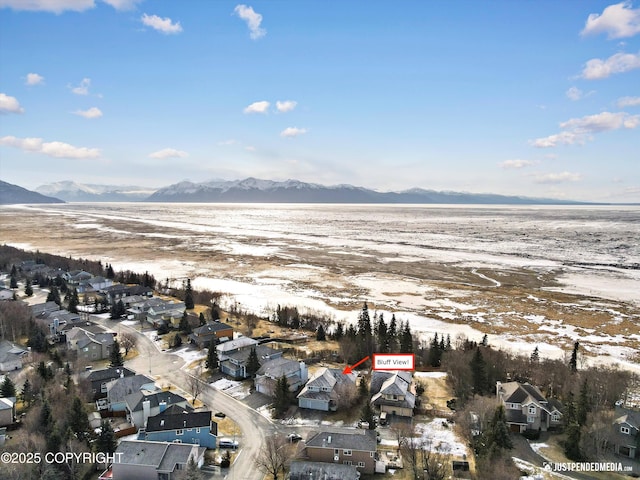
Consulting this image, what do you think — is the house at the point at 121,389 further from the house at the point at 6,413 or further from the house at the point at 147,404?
the house at the point at 6,413

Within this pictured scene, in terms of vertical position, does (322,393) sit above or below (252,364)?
below

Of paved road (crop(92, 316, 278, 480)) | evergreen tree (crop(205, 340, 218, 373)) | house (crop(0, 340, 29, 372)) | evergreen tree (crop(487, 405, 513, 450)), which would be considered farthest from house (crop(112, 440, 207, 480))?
house (crop(0, 340, 29, 372))

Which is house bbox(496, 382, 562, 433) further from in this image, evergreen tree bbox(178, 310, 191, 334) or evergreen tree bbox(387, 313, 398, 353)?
evergreen tree bbox(178, 310, 191, 334)

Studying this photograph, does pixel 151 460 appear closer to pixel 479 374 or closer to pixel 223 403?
pixel 223 403

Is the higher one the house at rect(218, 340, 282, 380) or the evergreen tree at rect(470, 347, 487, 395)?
the evergreen tree at rect(470, 347, 487, 395)

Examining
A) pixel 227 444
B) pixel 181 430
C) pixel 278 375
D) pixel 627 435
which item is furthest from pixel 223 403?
pixel 627 435

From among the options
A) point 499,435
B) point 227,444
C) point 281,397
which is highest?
point 499,435
